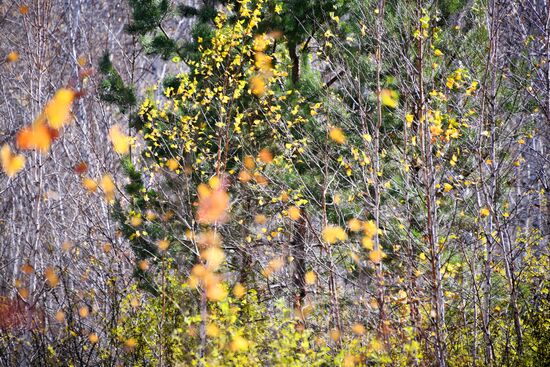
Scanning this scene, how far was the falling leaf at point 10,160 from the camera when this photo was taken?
33.2 feet

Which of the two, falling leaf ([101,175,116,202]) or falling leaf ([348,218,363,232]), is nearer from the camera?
falling leaf ([348,218,363,232])

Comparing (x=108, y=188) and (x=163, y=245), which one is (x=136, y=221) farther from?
(x=108, y=188)

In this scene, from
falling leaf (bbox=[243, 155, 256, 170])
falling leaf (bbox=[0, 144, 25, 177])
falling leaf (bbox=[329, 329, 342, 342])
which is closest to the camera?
falling leaf (bbox=[329, 329, 342, 342])

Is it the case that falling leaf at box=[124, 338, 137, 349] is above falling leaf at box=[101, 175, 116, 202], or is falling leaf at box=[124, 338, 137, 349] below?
below

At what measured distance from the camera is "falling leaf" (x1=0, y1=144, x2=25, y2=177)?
10125mm

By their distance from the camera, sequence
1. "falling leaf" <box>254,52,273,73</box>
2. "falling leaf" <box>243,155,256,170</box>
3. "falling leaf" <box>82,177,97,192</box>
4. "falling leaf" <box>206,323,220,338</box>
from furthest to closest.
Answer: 1. "falling leaf" <box>82,177,97,192</box>
2. "falling leaf" <box>254,52,273,73</box>
3. "falling leaf" <box>243,155,256,170</box>
4. "falling leaf" <box>206,323,220,338</box>

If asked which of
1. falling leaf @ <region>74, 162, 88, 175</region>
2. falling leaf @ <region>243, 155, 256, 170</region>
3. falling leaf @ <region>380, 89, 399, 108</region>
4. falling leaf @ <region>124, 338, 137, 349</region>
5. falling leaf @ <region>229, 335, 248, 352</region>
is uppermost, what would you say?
falling leaf @ <region>74, 162, 88, 175</region>

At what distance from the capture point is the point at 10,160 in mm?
10469

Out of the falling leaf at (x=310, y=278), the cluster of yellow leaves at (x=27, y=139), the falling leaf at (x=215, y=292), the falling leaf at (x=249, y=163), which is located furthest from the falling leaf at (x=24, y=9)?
the falling leaf at (x=310, y=278)

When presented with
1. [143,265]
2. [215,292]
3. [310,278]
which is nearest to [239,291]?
[215,292]

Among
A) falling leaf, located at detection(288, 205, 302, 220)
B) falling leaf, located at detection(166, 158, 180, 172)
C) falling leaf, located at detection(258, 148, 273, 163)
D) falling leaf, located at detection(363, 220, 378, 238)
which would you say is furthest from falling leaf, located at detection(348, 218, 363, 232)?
falling leaf, located at detection(166, 158, 180, 172)

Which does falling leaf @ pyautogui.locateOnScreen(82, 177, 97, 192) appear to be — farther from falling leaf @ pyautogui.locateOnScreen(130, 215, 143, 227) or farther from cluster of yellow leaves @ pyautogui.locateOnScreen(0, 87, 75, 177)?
falling leaf @ pyautogui.locateOnScreen(130, 215, 143, 227)

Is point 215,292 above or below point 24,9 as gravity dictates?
below

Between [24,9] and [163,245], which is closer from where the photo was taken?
[24,9]
